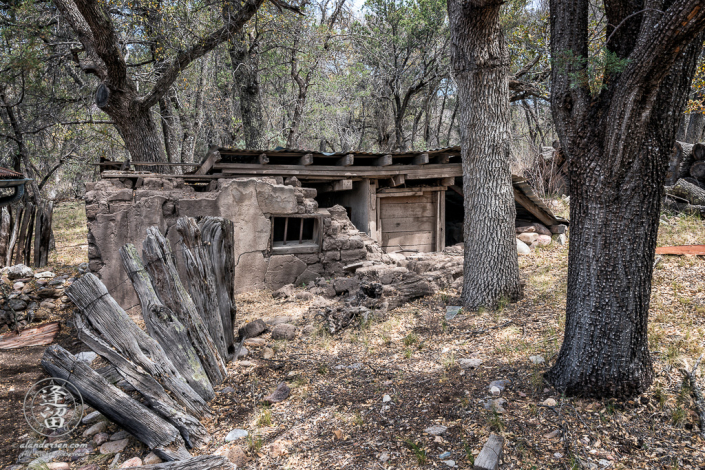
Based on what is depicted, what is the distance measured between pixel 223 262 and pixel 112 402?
5.43 ft

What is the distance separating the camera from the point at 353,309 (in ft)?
17.3

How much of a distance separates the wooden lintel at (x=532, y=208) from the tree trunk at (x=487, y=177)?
13.0ft

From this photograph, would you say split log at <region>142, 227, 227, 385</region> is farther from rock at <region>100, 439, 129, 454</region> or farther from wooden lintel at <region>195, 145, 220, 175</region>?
wooden lintel at <region>195, 145, 220, 175</region>

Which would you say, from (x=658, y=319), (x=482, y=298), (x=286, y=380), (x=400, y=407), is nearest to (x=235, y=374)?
(x=286, y=380)

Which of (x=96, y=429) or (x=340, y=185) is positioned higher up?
(x=340, y=185)

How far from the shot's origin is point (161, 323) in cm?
330

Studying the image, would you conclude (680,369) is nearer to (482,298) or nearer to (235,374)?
(482,298)

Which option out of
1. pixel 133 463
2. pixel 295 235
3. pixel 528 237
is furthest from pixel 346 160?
pixel 133 463

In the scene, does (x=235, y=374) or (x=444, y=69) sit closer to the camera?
(x=235, y=374)

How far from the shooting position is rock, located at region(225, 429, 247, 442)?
2998 millimetres

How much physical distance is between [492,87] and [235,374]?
4.26 m

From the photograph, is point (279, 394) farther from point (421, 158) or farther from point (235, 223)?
point (421, 158)

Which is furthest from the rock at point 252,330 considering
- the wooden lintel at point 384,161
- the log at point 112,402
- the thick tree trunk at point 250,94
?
the thick tree trunk at point 250,94

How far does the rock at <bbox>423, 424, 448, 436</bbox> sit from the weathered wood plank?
6.15m
